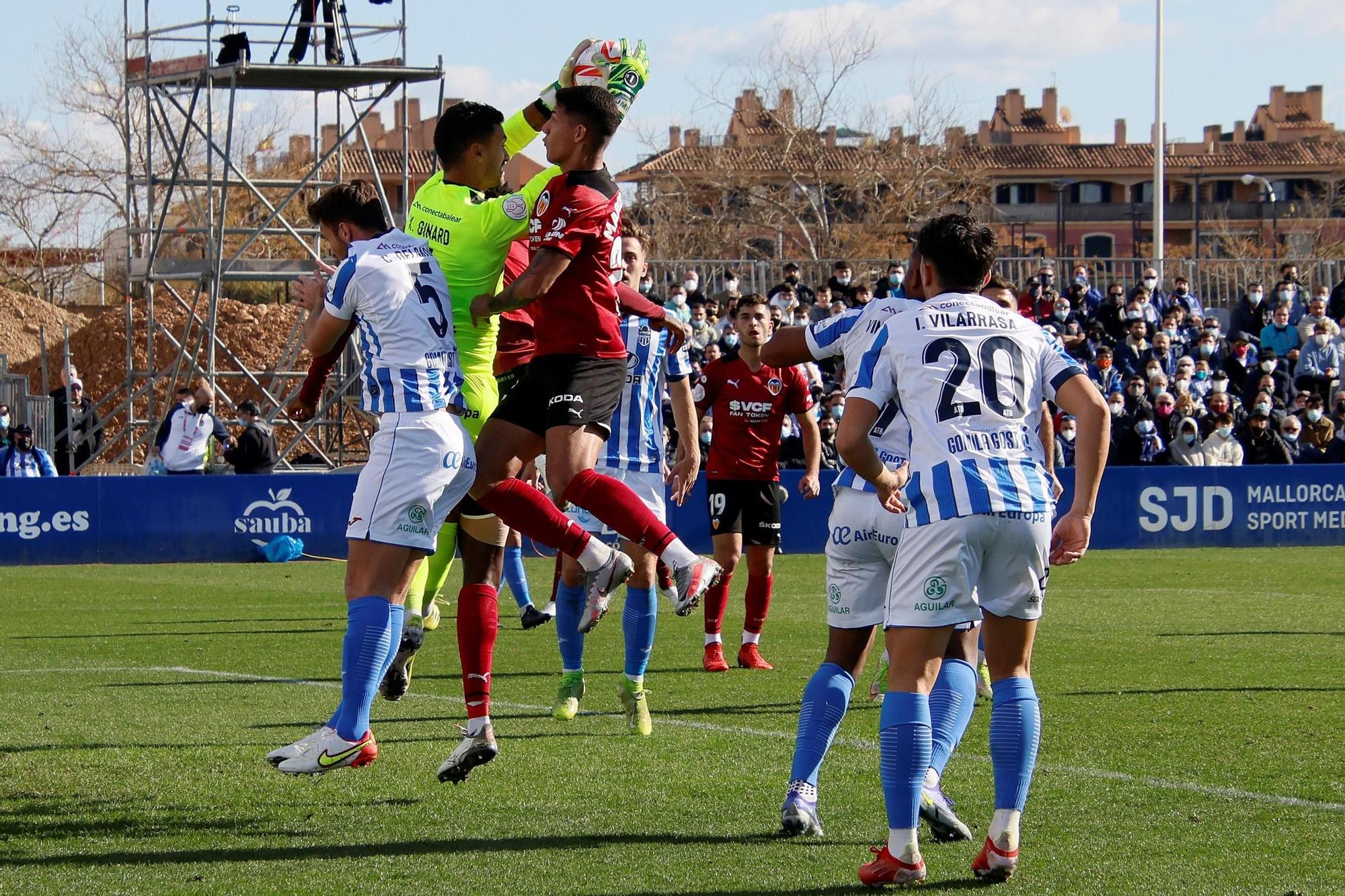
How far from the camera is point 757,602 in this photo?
34.4 ft

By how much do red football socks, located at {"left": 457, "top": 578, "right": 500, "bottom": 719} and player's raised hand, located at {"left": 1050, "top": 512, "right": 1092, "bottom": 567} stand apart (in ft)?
7.74

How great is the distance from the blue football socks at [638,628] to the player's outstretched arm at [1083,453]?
3.11 m

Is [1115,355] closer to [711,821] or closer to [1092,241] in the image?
[711,821]

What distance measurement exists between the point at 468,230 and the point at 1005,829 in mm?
3107

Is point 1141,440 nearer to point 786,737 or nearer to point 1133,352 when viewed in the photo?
point 1133,352

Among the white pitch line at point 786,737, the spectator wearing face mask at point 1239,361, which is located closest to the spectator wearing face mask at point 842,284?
the spectator wearing face mask at point 1239,361

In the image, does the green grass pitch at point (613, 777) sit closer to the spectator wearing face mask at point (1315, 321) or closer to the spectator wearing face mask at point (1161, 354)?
the spectator wearing face mask at point (1161, 354)

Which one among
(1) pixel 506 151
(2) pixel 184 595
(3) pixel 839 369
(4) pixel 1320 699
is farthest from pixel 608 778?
(3) pixel 839 369

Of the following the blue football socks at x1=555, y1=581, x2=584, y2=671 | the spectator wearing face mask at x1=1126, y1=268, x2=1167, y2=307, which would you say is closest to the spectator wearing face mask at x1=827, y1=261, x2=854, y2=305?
the spectator wearing face mask at x1=1126, y1=268, x2=1167, y2=307

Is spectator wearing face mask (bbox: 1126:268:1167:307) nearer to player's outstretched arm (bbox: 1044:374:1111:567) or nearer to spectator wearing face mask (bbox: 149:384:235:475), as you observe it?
spectator wearing face mask (bbox: 149:384:235:475)

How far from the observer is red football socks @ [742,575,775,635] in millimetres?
10414

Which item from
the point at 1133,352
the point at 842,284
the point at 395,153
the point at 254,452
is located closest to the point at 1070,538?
the point at 254,452

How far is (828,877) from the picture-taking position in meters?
4.92

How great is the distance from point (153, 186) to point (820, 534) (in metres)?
10.5
